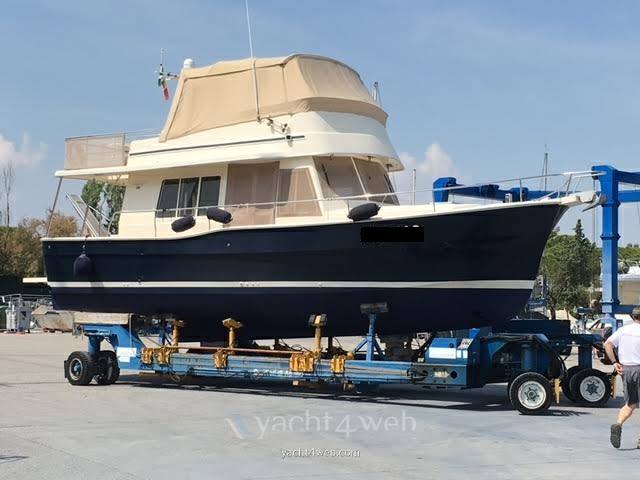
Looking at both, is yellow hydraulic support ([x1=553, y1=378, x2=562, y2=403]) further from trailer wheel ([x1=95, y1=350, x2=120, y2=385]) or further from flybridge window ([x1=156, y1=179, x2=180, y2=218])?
trailer wheel ([x1=95, y1=350, x2=120, y2=385])

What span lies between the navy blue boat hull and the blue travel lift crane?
0.31 meters

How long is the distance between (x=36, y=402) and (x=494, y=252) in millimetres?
6903

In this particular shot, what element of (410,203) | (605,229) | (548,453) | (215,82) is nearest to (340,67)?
(215,82)

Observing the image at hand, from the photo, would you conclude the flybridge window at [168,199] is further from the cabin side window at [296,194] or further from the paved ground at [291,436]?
the paved ground at [291,436]

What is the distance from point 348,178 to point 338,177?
18cm

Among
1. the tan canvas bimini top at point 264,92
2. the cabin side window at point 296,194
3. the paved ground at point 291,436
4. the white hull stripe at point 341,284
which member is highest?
the tan canvas bimini top at point 264,92

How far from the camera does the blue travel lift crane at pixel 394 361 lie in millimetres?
11703

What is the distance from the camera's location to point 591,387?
40.4 ft

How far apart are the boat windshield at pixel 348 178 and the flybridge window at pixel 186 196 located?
1.93 m

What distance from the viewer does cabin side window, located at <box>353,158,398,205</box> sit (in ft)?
45.6

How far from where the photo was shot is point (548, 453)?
28.0ft

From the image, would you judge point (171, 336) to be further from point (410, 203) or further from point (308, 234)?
point (410, 203)

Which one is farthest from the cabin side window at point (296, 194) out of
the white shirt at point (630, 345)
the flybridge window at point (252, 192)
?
the white shirt at point (630, 345)

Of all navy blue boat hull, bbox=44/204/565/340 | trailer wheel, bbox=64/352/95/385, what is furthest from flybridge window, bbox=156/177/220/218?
trailer wheel, bbox=64/352/95/385
